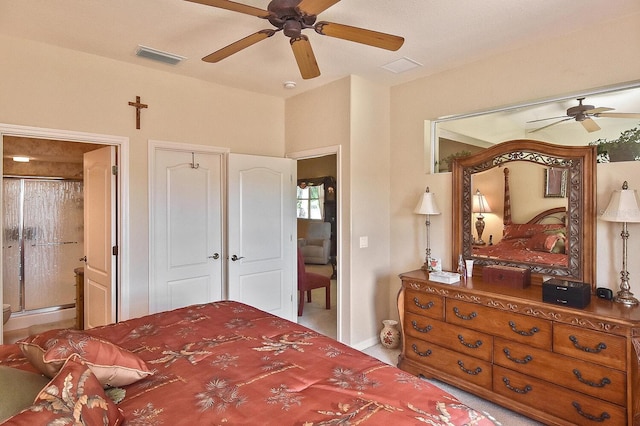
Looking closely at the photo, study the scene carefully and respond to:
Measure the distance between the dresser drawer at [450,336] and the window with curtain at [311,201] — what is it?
5.42 m

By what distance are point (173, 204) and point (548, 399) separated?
3346 mm

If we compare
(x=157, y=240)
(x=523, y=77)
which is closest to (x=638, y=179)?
(x=523, y=77)

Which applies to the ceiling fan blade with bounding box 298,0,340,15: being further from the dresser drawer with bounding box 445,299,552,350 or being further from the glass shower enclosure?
the glass shower enclosure

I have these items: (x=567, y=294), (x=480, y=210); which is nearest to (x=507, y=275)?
(x=567, y=294)

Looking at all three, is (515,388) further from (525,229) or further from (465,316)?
(525,229)

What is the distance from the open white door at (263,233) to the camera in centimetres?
371

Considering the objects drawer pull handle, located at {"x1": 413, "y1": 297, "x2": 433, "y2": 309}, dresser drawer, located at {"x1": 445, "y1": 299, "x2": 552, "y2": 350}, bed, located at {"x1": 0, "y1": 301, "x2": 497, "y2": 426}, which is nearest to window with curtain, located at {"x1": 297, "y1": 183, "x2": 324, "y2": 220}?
drawer pull handle, located at {"x1": 413, "y1": 297, "x2": 433, "y2": 309}

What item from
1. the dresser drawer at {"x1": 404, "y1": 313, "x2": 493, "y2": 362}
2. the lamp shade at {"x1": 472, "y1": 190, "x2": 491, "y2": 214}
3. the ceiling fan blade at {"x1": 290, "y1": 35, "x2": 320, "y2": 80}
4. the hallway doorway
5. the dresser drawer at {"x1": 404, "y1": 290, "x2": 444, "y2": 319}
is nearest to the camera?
the ceiling fan blade at {"x1": 290, "y1": 35, "x2": 320, "y2": 80}

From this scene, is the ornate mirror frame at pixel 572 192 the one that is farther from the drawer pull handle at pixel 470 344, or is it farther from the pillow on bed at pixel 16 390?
the pillow on bed at pixel 16 390

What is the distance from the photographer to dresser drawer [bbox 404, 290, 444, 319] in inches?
112

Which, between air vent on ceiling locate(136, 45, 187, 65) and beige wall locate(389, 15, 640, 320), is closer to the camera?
beige wall locate(389, 15, 640, 320)

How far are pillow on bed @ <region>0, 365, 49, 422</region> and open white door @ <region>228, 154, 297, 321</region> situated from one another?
2574 mm

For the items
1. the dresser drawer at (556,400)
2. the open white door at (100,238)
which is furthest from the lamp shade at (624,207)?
the open white door at (100,238)

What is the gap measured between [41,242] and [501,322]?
16.7 ft
